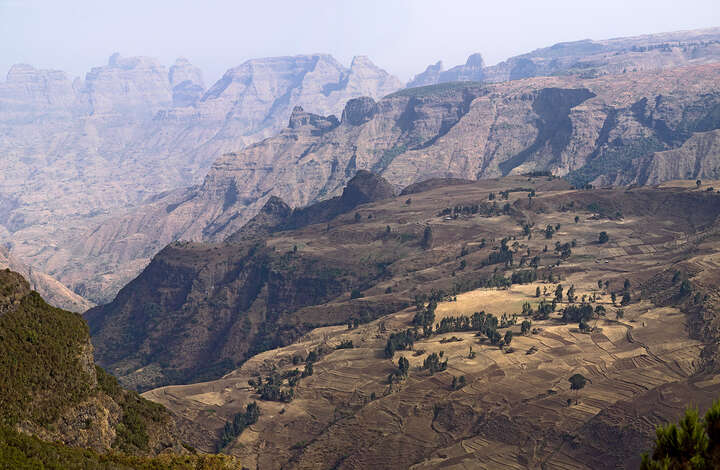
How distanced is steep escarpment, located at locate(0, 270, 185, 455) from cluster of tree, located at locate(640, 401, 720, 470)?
52.3 m

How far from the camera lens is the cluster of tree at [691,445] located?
105 feet

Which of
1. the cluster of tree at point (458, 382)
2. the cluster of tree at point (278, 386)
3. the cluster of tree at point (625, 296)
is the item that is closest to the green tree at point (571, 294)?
the cluster of tree at point (625, 296)

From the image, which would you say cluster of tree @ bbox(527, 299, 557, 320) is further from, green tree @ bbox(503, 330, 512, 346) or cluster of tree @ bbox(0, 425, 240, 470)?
cluster of tree @ bbox(0, 425, 240, 470)

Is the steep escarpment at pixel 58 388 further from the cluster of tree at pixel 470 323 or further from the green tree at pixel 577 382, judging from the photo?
the cluster of tree at pixel 470 323

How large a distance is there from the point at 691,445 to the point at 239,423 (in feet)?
395

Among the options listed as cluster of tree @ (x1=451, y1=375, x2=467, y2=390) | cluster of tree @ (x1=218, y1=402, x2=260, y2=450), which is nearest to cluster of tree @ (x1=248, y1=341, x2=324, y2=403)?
cluster of tree @ (x1=218, y1=402, x2=260, y2=450)

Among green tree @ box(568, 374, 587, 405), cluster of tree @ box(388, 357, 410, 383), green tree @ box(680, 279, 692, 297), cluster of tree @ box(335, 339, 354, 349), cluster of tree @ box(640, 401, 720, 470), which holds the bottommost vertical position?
cluster of tree @ box(335, 339, 354, 349)

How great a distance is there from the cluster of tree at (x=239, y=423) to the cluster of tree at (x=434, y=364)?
4280cm

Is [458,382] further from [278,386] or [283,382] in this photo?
[283,382]

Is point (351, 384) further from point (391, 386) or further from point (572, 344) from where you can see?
point (572, 344)

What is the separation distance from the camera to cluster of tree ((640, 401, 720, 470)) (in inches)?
1266

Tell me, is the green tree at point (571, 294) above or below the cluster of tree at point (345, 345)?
above

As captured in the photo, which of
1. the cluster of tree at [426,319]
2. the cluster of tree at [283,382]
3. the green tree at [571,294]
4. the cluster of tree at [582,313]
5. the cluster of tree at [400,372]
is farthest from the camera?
the green tree at [571,294]

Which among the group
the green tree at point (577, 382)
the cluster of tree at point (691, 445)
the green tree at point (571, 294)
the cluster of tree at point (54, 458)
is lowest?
the green tree at point (571, 294)
